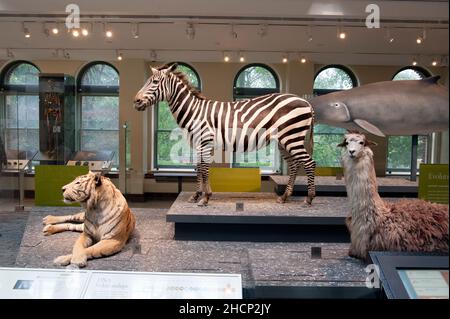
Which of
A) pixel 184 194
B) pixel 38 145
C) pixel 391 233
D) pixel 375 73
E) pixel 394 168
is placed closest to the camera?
pixel 391 233

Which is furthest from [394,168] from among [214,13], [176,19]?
[176,19]

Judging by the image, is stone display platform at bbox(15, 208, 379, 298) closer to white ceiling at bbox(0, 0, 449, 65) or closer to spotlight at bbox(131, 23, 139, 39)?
white ceiling at bbox(0, 0, 449, 65)

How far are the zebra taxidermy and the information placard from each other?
5.36 ft

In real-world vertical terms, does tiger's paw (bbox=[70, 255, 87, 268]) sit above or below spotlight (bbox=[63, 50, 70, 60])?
below

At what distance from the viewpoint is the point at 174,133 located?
300cm

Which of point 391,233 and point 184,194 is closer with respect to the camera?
point 391,233

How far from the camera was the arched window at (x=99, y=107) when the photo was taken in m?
2.44

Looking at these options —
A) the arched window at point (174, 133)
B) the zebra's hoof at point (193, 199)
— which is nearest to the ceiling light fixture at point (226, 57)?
the arched window at point (174, 133)

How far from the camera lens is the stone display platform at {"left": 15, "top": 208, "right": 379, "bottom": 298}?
5.07 feet

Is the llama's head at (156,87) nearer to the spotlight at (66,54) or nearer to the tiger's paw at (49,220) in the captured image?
the spotlight at (66,54)

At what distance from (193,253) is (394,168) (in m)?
1.26

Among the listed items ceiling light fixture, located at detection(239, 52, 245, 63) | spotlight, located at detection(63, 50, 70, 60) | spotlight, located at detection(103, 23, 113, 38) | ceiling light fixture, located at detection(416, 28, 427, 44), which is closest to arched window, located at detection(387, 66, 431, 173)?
ceiling light fixture, located at detection(416, 28, 427, 44)

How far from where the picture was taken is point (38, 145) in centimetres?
209
